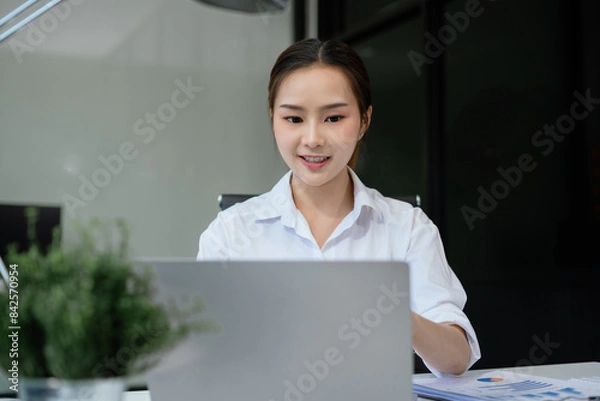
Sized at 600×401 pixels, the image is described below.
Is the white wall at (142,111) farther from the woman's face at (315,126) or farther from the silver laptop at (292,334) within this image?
the silver laptop at (292,334)

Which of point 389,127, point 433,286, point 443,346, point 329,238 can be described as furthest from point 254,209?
point 389,127

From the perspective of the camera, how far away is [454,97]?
3.07m

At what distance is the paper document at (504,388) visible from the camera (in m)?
1.06

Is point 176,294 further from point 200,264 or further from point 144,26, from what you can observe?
point 144,26

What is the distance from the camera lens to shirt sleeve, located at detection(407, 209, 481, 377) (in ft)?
4.53

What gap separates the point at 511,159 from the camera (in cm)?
278

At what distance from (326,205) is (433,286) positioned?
38 centimetres

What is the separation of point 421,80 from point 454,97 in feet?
0.73

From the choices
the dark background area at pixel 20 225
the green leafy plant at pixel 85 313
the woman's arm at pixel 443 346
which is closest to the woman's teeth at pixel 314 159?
the woman's arm at pixel 443 346

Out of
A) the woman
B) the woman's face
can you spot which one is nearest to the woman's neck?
the woman

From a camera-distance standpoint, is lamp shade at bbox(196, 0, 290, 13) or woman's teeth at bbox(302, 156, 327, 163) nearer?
lamp shade at bbox(196, 0, 290, 13)

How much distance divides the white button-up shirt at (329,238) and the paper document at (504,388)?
38 centimetres

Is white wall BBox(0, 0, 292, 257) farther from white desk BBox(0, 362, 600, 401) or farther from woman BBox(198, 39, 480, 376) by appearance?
white desk BBox(0, 362, 600, 401)

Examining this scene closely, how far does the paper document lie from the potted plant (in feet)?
2.07
